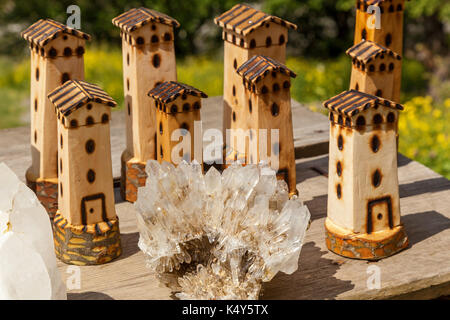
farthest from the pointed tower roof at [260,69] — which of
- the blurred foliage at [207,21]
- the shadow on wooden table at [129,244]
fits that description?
the blurred foliage at [207,21]

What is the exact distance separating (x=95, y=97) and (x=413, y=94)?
14.4 feet

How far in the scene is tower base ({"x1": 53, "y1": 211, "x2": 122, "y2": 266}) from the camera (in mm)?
1474

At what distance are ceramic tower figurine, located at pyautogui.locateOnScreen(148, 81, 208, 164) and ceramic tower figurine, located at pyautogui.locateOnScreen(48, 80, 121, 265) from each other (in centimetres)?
16

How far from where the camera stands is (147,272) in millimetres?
1451

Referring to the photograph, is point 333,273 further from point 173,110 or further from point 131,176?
point 131,176

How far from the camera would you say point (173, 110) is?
1.55 meters

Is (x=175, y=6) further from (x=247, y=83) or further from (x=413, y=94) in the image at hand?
(x=247, y=83)

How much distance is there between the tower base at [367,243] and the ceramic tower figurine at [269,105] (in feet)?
0.76

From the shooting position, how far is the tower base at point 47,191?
1.69 meters

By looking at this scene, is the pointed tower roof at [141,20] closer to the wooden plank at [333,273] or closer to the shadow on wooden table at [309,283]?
the wooden plank at [333,273]

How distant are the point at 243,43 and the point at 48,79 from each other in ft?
1.56

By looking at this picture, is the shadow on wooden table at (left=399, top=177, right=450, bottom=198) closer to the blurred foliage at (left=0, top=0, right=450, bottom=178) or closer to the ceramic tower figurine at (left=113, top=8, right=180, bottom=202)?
the ceramic tower figurine at (left=113, top=8, right=180, bottom=202)

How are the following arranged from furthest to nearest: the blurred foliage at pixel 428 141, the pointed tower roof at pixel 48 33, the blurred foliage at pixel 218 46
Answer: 1. the blurred foliage at pixel 218 46
2. the blurred foliage at pixel 428 141
3. the pointed tower roof at pixel 48 33

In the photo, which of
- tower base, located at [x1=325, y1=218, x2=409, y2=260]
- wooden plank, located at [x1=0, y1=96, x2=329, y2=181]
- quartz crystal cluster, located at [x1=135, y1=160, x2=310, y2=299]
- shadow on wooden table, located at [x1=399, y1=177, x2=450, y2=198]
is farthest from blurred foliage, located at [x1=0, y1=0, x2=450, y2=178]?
quartz crystal cluster, located at [x1=135, y1=160, x2=310, y2=299]
